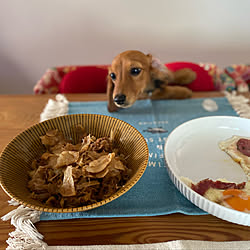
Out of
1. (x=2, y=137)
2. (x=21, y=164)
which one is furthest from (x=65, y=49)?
(x=21, y=164)

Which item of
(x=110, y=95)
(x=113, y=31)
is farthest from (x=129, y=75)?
(x=113, y=31)

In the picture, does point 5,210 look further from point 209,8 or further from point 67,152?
point 209,8

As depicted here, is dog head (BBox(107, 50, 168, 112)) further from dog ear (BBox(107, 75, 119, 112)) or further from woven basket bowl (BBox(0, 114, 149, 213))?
woven basket bowl (BBox(0, 114, 149, 213))

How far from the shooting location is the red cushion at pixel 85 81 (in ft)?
3.77

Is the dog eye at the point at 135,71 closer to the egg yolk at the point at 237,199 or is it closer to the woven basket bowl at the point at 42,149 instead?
the woven basket bowl at the point at 42,149

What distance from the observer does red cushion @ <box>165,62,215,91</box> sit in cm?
112

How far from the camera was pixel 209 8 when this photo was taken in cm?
137

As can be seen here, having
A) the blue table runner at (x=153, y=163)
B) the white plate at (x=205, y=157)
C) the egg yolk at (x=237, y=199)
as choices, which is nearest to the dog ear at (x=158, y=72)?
the blue table runner at (x=153, y=163)

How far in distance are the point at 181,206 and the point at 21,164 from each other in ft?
1.37

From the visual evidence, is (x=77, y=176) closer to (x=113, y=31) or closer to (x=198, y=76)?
(x=198, y=76)

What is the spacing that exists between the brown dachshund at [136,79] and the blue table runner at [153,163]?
51mm

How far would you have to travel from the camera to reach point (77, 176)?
55cm

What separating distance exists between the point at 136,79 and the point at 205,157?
352mm

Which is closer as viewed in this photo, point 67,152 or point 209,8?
point 67,152
